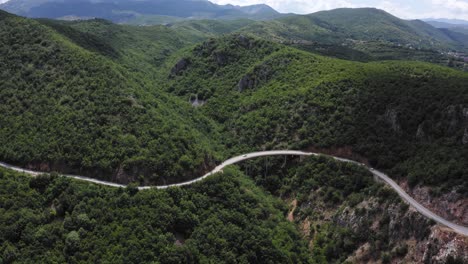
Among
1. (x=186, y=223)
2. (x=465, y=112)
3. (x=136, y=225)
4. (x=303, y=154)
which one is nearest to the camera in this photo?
(x=136, y=225)

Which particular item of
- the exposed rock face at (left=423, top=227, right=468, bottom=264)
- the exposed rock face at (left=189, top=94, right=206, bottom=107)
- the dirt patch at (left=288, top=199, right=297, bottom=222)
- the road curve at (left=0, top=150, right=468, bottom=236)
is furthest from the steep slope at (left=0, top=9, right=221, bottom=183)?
the exposed rock face at (left=423, top=227, right=468, bottom=264)

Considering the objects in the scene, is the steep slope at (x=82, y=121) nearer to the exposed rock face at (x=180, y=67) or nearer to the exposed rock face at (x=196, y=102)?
the exposed rock face at (x=196, y=102)

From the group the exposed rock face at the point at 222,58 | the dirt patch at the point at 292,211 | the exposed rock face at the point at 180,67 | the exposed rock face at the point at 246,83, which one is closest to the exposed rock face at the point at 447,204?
the dirt patch at the point at 292,211

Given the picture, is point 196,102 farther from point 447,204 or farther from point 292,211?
point 447,204

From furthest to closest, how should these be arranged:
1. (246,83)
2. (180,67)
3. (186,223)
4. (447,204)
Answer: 1. (180,67)
2. (246,83)
3. (186,223)
4. (447,204)

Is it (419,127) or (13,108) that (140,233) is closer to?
(13,108)

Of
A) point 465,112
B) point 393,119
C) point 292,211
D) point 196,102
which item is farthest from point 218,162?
point 465,112
